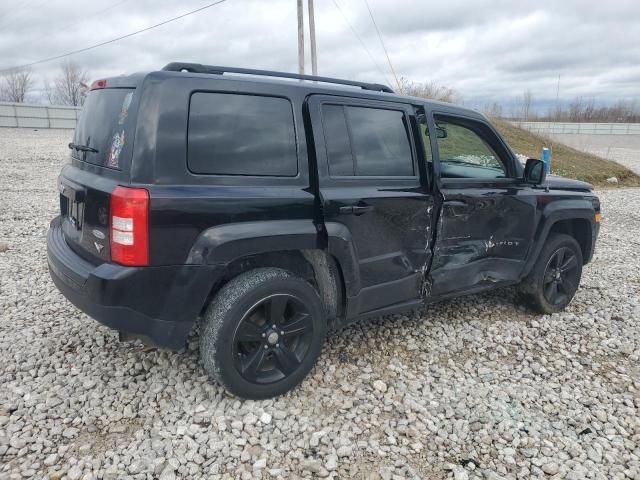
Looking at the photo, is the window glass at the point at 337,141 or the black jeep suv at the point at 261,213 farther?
the window glass at the point at 337,141

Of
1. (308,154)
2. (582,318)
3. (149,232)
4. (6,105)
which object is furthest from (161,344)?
(6,105)

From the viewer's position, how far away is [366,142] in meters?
3.35

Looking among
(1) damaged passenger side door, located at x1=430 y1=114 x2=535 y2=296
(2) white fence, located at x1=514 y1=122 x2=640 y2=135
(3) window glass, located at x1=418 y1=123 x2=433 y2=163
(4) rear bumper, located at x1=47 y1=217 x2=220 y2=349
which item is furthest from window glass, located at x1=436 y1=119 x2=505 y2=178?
(2) white fence, located at x1=514 y1=122 x2=640 y2=135

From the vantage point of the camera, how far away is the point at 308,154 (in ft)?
10.1

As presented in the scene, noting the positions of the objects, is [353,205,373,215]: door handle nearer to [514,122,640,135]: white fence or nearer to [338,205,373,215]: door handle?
[338,205,373,215]: door handle

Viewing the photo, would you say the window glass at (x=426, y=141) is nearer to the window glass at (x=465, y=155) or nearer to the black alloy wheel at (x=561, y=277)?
the window glass at (x=465, y=155)

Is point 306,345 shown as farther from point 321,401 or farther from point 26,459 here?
point 26,459

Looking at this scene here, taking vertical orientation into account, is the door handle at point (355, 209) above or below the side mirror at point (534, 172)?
below

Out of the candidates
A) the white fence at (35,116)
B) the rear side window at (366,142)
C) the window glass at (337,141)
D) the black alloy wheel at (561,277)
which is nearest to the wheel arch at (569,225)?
the black alloy wheel at (561,277)

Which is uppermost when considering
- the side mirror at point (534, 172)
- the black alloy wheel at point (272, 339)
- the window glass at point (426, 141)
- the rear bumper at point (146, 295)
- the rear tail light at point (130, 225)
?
the window glass at point (426, 141)

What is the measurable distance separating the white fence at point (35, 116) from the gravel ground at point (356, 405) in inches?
1053

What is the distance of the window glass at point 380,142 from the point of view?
330 cm

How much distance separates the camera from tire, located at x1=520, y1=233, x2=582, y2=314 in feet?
14.8

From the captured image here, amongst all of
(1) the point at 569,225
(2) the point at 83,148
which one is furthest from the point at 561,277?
(2) the point at 83,148
